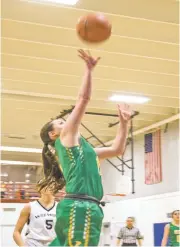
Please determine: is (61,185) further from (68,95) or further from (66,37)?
(68,95)

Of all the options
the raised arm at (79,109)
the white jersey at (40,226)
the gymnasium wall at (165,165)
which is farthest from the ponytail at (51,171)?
the gymnasium wall at (165,165)

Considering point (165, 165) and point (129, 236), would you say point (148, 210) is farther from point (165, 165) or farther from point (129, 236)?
point (129, 236)

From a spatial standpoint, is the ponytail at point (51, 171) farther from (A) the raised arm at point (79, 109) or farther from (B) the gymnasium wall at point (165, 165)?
(B) the gymnasium wall at point (165, 165)

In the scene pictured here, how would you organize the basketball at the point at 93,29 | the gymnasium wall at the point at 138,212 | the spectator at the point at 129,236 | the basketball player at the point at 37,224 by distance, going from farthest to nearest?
the gymnasium wall at the point at 138,212 → the spectator at the point at 129,236 → the basketball player at the point at 37,224 → the basketball at the point at 93,29

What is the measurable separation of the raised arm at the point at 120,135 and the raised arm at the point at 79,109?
415mm

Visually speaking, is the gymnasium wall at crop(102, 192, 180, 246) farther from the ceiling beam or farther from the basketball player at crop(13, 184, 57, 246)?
the basketball player at crop(13, 184, 57, 246)

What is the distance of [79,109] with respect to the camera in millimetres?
2922

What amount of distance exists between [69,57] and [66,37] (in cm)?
88

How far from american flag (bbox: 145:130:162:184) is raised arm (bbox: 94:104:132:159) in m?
9.47

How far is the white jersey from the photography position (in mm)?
5238

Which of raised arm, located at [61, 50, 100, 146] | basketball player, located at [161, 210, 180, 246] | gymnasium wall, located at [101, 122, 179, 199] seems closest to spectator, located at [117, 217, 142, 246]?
gymnasium wall, located at [101, 122, 179, 199]

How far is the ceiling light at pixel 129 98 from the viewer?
10.9 metres

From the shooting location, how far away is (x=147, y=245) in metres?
12.4

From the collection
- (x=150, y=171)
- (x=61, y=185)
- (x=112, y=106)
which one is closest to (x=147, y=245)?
(x=150, y=171)
